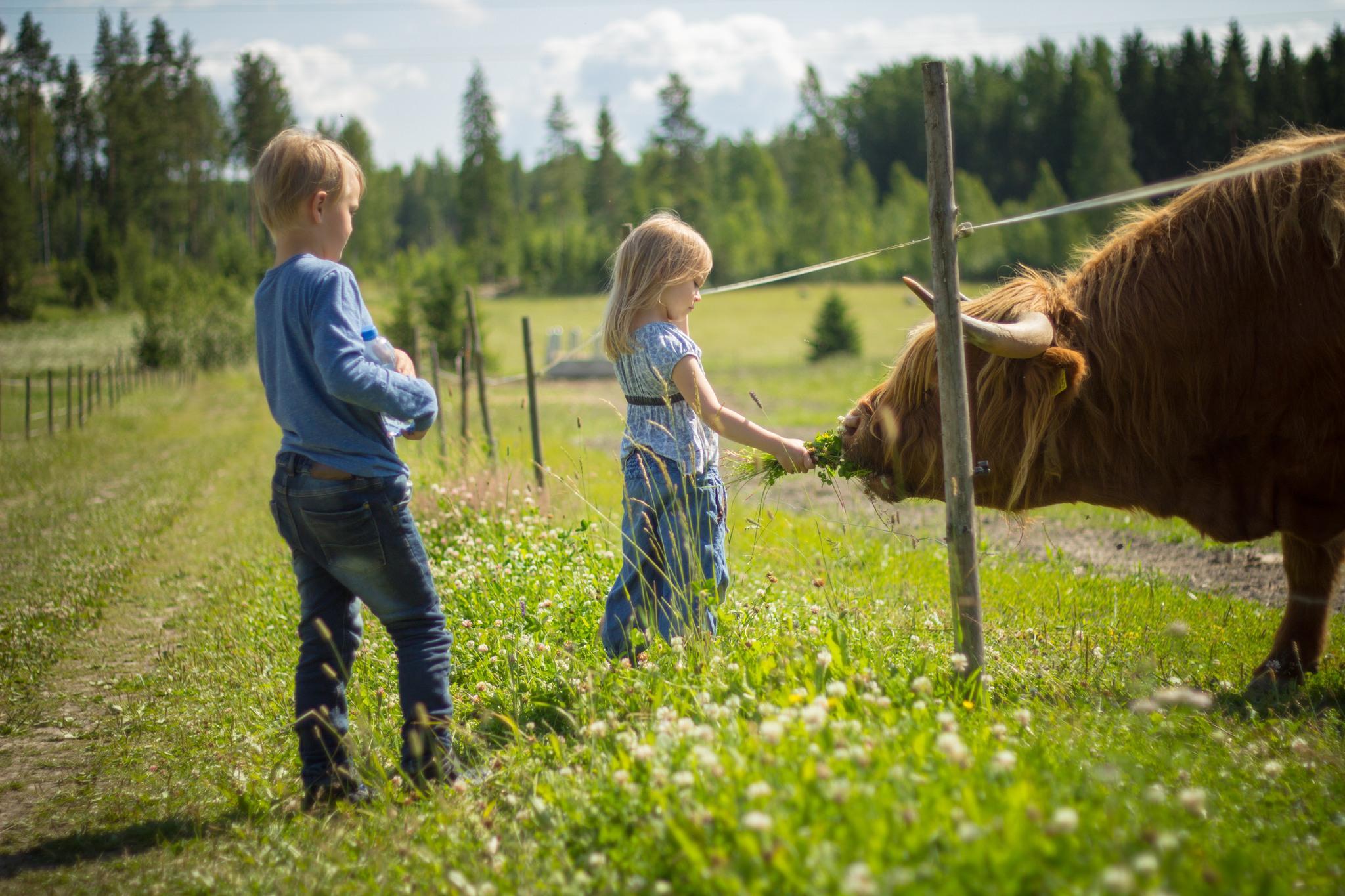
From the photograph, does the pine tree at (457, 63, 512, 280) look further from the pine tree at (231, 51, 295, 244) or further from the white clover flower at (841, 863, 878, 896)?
the white clover flower at (841, 863, 878, 896)

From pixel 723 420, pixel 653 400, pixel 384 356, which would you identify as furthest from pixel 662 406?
pixel 384 356

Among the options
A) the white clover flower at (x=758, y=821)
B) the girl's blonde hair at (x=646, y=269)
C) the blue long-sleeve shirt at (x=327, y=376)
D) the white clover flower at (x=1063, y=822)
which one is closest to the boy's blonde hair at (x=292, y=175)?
the blue long-sleeve shirt at (x=327, y=376)

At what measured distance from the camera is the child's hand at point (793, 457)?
3.40 metres

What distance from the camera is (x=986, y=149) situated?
94.2 metres

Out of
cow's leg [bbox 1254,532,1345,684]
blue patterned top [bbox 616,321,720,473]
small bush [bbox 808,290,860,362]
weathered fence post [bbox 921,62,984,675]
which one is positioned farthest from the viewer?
small bush [bbox 808,290,860,362]

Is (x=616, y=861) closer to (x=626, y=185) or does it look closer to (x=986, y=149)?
(x=626, y=185)

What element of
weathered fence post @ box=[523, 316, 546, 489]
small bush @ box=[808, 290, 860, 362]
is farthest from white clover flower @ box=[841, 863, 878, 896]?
small bush @ box=[808, 290, 860, 362]

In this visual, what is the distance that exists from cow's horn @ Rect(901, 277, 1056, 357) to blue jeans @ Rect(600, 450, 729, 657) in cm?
103

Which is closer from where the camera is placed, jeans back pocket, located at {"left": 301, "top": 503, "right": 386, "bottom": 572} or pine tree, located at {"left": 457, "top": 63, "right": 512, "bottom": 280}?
jeans back pocket, located at {"left": 301, "top": 503, "right": 386, "bottom": 572}

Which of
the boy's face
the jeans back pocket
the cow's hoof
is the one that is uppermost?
the boy's face

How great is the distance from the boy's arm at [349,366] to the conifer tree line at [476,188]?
112 ft

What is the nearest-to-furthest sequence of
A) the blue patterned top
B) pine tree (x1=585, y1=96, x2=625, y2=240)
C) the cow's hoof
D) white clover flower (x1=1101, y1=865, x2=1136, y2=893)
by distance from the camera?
white clover flower (x1=1101, y1=865, x2=1136, y2=893) → the blue patterned top → the cow's hoof → pine tree (x1=585, y1=96, x2=625, y2=240)

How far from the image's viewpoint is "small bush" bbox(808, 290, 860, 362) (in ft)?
108

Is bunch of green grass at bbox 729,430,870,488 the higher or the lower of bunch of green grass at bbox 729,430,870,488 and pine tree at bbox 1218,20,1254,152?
the lower
